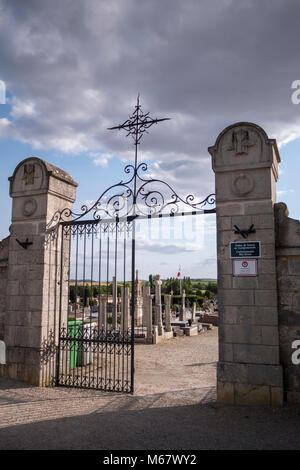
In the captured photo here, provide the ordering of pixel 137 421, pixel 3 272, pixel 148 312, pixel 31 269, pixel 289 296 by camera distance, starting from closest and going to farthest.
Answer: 1. pixel 137 421
2. pixel 289 296
3. pixel 31 269
4. pixel 3 272
5. pixel 148 312

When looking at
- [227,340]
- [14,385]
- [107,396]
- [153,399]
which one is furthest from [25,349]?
[227,340]

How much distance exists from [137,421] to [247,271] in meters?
2.85

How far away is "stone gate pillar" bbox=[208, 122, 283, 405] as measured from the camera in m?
5.72

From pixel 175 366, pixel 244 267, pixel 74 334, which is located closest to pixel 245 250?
pixel 244 267

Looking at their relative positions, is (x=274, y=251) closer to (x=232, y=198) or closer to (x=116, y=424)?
(x=232, y=198)

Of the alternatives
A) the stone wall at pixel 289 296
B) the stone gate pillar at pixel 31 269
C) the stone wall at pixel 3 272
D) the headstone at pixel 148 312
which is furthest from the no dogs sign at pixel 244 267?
the headstone at pixel 148 312

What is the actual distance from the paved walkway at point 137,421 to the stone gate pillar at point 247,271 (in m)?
0.46

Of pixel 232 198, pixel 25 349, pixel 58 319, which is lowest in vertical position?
pixel 25 349

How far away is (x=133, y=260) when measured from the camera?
6934 millimetres

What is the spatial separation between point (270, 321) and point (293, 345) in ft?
1.64

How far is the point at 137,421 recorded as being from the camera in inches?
205

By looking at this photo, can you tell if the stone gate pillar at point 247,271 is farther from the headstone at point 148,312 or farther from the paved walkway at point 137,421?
the headstone at point 148,312

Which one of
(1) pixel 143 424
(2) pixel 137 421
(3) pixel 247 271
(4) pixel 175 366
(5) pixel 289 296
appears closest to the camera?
(1) pixel 143 424

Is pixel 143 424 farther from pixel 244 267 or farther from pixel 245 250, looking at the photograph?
pixel 245 250
